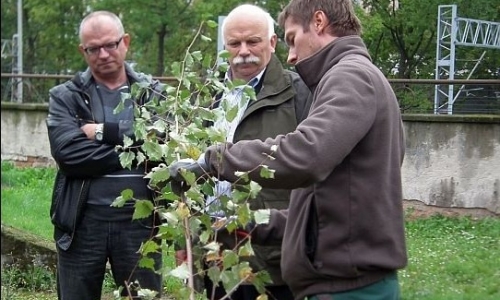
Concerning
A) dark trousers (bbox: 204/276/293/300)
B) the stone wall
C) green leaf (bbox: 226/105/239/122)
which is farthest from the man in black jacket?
the stone wall

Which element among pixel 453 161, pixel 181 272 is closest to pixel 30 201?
pixel 453 161

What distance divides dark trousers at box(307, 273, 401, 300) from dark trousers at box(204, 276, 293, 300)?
0.68m

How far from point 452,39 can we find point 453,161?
47.3 inches

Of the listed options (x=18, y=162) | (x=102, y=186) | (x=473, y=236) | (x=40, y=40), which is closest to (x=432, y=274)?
(x=473, y=236)

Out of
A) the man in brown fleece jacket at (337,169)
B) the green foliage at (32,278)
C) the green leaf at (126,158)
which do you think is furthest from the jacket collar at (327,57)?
the green foliage at (32,278)

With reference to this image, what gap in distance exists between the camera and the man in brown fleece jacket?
A: 273cm

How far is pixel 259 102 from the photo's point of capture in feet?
12.6

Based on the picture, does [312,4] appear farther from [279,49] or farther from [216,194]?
[279,49]

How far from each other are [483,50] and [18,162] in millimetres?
8593

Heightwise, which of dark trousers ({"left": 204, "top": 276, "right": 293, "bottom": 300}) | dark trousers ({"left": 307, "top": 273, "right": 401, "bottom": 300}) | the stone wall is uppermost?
dark trousers ({"left": 307, "top": 273, "right": 401, "bottom": 300})

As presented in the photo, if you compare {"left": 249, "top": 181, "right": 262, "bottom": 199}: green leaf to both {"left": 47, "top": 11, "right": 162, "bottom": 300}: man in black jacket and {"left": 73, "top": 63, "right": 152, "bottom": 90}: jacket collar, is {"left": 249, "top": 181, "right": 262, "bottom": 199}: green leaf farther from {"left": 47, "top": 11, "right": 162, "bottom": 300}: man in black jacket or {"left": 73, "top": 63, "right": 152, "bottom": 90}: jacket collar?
{"left": 73, "top": 63, "right": 152, "bottom": 90}: jacket collar

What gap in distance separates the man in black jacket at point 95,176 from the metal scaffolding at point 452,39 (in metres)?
4.57

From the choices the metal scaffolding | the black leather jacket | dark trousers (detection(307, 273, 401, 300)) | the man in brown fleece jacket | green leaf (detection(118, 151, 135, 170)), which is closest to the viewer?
the man in brown fleece jacket

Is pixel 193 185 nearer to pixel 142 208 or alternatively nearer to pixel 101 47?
pixel 142 208
